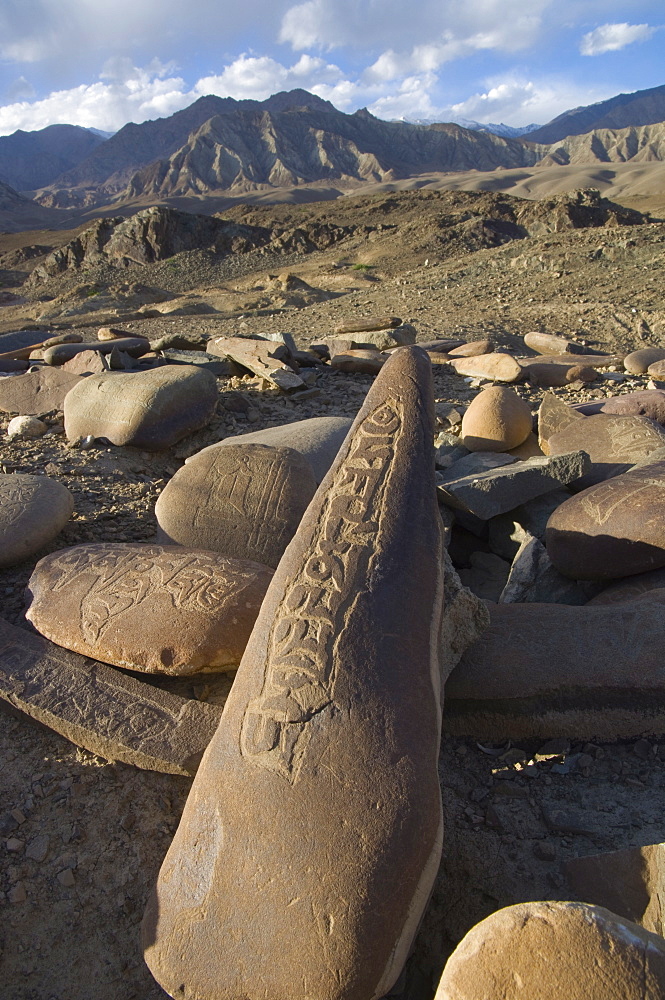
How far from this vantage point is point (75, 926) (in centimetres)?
148

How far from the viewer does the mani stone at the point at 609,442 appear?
126 inches

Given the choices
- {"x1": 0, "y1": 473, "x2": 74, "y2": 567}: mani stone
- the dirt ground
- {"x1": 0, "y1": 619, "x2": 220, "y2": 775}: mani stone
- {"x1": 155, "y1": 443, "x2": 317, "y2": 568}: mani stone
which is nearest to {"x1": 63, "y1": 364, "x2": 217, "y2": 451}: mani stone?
the dirt ground

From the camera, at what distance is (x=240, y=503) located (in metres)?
2.55

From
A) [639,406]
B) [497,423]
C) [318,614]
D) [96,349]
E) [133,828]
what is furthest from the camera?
[96,349]

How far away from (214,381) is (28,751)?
288 cm

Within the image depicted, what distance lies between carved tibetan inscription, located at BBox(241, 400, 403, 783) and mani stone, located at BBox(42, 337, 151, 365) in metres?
4.40

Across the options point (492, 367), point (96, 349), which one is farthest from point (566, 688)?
point (96, 349)

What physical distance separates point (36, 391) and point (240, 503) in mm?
2933

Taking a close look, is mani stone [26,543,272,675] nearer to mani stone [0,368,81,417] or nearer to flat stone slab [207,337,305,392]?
mani stone [0,368,81,417]

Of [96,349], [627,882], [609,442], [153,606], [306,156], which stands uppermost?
[306,156]

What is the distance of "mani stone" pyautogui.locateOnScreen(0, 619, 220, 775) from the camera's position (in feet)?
5.60

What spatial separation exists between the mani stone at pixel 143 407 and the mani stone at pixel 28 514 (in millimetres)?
1021

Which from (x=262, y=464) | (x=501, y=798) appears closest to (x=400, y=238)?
(x=262, y=464)

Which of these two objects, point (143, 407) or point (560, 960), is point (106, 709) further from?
point (143, 407)
